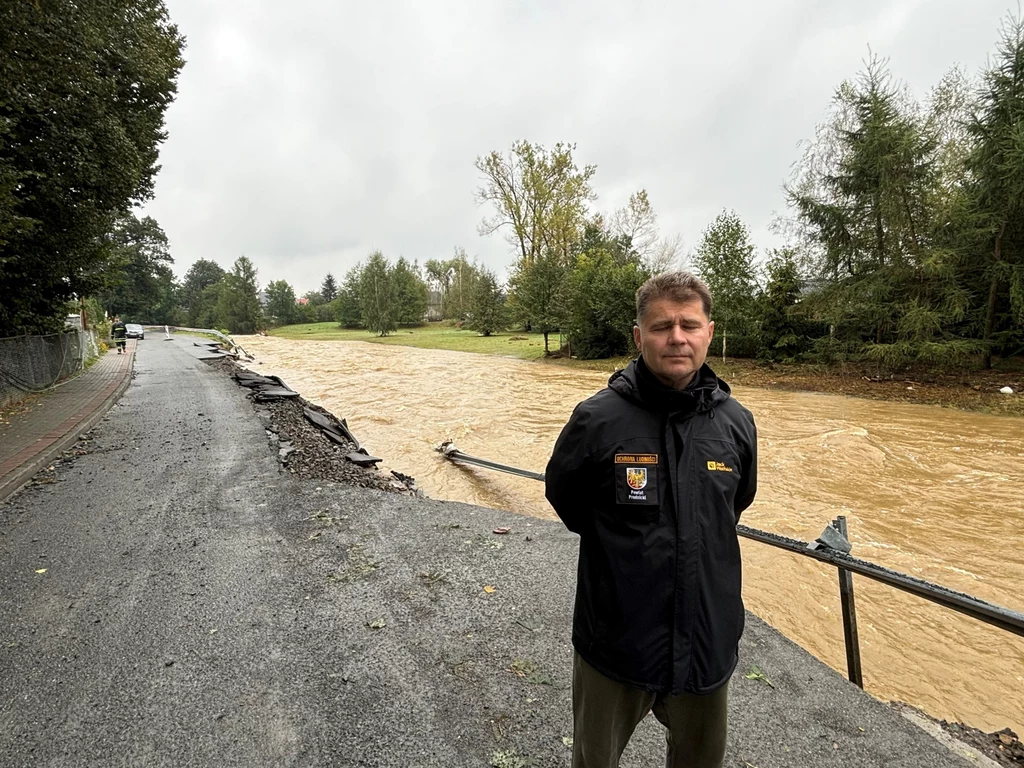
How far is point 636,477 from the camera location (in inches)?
59.6

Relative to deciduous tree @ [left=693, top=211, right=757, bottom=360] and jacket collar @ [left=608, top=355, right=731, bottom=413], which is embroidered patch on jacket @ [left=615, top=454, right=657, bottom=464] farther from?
deciduous tree @ [left=693, top=211, right=757, bottom=360]

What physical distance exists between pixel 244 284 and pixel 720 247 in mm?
68556

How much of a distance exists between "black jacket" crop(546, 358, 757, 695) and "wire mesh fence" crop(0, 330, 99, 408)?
1339cm

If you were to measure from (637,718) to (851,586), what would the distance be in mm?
1834

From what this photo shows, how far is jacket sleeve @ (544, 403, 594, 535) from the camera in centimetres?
156

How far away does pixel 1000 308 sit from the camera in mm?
15477

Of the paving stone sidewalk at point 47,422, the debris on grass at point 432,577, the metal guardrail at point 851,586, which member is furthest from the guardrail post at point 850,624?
the paving stone sidewalk at point 47,422

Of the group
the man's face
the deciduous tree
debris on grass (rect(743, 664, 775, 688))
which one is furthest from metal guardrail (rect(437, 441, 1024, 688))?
the deciduous tree

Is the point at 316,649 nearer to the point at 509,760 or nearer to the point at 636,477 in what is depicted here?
the point at 509,760

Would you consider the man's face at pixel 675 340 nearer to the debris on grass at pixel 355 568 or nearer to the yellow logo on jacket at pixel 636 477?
the yellow logo on jacket at pixel 636 477

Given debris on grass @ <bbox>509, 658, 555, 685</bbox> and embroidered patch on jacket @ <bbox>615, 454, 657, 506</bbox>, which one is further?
debris on grass @ <bbox>509, 658, 555, 685</bbox>

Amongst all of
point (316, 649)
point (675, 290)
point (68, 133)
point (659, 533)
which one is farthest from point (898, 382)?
point (68, 133)

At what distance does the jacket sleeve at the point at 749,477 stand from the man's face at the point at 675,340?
35 cm

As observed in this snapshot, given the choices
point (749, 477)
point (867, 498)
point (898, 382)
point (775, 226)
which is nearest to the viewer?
point (749, 477)
